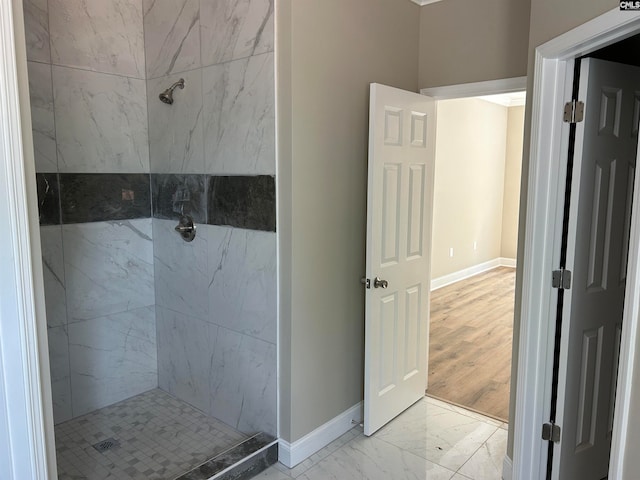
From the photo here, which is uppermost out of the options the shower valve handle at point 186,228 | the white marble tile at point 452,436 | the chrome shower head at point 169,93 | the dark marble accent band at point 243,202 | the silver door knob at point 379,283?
the chrome shower head at point 169,93

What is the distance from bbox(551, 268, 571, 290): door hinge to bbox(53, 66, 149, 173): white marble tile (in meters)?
2.55

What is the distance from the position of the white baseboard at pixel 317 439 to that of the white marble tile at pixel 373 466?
10 cm

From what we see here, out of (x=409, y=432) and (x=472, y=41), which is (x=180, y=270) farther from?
(x=472, y=41)

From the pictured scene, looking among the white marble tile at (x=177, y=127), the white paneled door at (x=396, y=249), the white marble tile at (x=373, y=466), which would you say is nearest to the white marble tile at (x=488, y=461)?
the white marble tile at (x=373, y=466)

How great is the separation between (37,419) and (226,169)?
162 cm

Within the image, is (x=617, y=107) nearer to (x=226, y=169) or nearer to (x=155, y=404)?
(x=226, y=169)

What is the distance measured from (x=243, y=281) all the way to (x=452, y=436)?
1606mm

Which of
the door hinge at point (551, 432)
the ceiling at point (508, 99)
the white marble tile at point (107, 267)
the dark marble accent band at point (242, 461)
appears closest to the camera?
the door hinge at point (551, 432)

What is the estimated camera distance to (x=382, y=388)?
301 cm

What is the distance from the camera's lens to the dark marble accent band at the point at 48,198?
279 cm

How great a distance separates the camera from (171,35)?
9.68 feet

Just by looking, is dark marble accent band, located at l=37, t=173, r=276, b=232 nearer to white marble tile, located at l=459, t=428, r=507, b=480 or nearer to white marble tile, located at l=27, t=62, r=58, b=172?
white marble tile, located at l=27, t=62, r=58, b=172

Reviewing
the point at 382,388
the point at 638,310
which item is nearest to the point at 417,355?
the point at 382,388

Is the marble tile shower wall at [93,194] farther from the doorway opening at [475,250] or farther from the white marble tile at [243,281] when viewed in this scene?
the doorway opening at [475,250]
